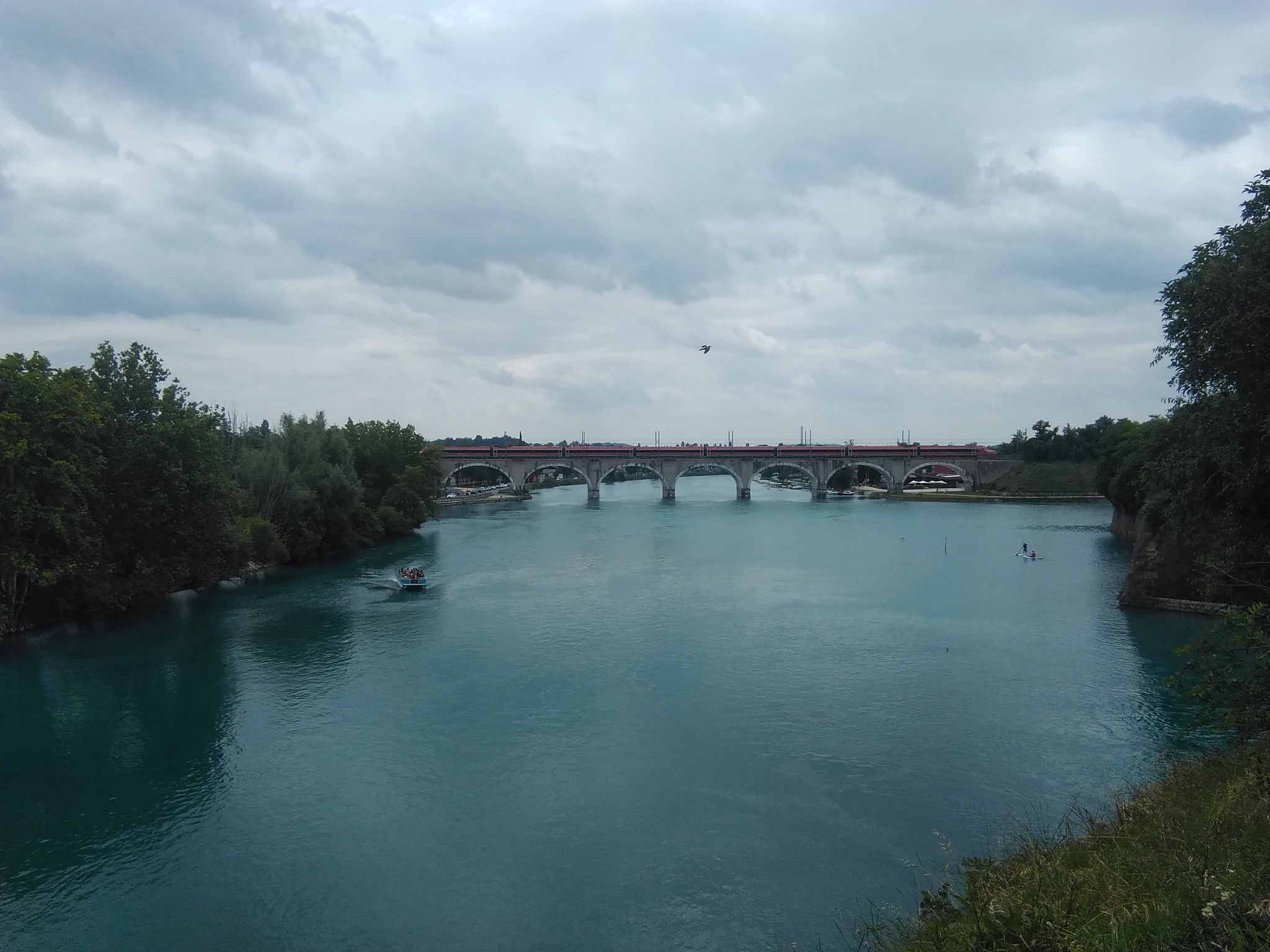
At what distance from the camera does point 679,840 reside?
42.4 feet

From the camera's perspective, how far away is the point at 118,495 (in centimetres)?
2848

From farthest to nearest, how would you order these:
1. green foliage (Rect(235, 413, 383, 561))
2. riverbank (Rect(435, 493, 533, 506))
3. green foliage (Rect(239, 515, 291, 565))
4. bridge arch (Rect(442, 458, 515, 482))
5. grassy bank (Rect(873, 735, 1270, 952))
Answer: bridge arch (Rect(442, 458, 515, 482)) → riverbank (Rect(435, 493, 533, 506)) → green foliage (Rect(235, 413, 383, 561)) → green foliage (Rect(239, 515, 291, 565)) → grassy bank (Rect(873, 735, 1270, 952))

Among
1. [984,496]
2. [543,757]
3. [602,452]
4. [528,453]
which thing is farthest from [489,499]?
[543,757]

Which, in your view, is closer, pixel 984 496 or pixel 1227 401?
pixel 1227 401

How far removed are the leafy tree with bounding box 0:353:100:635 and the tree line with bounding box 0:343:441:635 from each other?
37mm

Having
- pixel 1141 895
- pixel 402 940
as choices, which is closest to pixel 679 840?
pixel 402 940

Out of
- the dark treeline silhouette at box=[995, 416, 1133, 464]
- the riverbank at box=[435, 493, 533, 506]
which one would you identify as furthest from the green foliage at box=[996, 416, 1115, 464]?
the riverbank at box=[435, 493, 533, 506]

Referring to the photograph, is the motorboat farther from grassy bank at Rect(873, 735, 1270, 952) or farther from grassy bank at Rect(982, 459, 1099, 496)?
grassy bank at Rect(982, 459, 1099, 496)

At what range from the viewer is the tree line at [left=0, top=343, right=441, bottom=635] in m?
23.8

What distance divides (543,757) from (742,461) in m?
75.8

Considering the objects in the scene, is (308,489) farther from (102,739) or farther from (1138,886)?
(1138,886)

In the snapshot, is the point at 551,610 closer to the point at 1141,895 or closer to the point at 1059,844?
the point at 1059,844

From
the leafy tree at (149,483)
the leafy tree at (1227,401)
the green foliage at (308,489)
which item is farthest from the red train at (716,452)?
the leafy tree at (1227,401)

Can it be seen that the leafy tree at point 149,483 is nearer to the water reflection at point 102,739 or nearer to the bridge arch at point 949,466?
the water reflection at point 102,739
